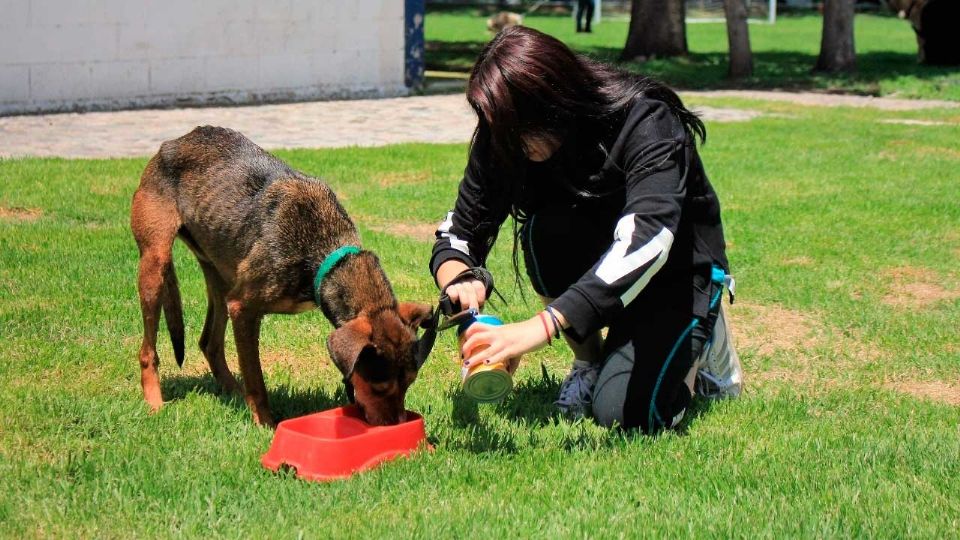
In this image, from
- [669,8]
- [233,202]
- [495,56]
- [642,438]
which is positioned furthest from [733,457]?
[669,8]

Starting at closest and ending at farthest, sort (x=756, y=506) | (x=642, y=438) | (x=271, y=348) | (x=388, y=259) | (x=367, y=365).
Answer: (x=756, y=506) < (x=367, y=365) < (x=642, y=438) < (x=271, y=348) < (x=388, y=259)

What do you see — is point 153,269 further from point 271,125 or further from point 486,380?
point 271,125

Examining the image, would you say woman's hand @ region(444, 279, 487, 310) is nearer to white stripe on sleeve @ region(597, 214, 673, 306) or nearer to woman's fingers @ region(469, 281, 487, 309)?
woman's fingers @ region(469, 281, 487, 309)

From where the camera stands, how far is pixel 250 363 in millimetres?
5254

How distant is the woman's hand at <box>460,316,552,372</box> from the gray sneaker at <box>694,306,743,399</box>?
131cm

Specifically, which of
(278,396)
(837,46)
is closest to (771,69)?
(837,46)

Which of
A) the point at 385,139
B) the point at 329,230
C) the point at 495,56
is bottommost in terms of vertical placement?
the point at 385,139

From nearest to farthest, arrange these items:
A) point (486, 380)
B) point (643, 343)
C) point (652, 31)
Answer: point (486, 380)
point (643, 343)
point (652, 31)

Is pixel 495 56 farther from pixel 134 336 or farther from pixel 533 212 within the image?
pixel 134 336

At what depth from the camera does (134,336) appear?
6.53 metres

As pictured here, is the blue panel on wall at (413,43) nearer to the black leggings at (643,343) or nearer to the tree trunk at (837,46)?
the tree trunk at (837,46)

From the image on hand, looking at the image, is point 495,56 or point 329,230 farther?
point 329,230

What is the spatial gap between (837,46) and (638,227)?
67.9ft

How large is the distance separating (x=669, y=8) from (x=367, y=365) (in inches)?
952
